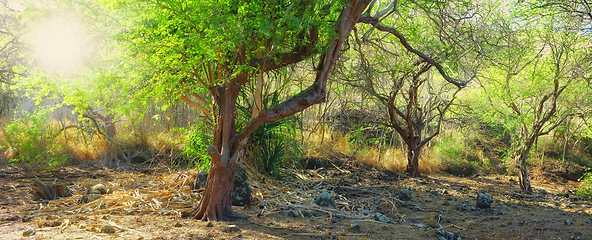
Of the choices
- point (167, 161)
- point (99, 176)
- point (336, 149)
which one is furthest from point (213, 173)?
point (336, 149)

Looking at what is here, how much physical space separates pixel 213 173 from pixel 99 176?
377 centimetres

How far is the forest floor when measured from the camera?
11.3 feet

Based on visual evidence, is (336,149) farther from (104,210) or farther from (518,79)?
(104,210)

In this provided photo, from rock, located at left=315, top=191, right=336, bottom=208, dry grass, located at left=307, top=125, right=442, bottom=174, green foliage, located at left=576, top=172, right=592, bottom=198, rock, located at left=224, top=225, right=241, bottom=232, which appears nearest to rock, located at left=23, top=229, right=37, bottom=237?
rock, located at left=224, top=225, right=241, bottom=232

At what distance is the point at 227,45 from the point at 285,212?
Answer: 2417 mm

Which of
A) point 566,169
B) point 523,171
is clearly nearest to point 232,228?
point 523,171

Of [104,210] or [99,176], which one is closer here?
[104,210]

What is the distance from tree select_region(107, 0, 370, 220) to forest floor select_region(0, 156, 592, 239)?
0.55 meters

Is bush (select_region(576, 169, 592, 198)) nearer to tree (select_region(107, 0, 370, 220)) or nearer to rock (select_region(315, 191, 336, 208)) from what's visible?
rock (select_region(315, 191, 336, 208))

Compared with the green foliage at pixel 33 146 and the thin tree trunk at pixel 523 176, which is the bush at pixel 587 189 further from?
the green foliage at pixel 33 146

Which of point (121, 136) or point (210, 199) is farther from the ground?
point (121, 136)

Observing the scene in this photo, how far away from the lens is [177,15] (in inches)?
111

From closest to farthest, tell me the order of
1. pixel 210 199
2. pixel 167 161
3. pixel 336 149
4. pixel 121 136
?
pixel 210 199, pixel 167 161, pixel 121 136, pixel 336 149

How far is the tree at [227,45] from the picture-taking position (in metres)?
2.87
